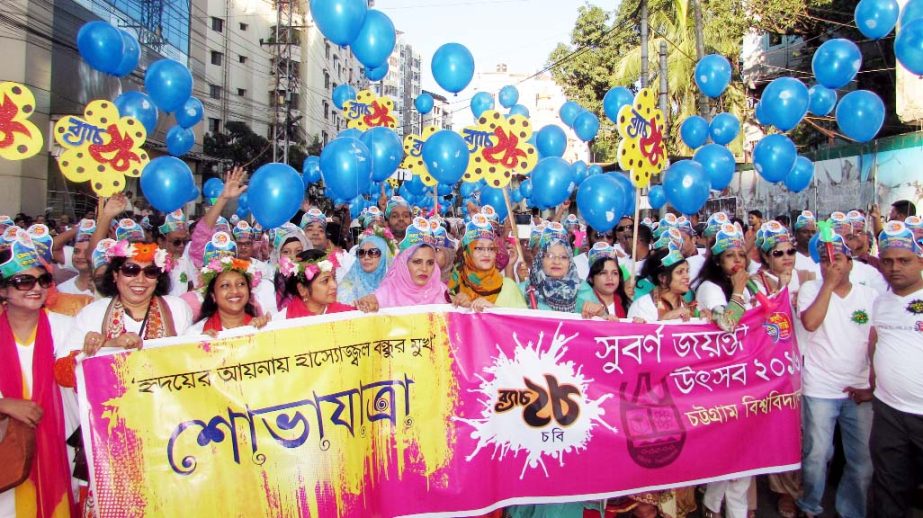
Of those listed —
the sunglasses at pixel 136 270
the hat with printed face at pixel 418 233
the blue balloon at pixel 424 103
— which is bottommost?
the sunglasses at pixel 136 270

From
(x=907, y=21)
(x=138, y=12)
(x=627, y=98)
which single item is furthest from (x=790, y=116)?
(x=138, y=12)

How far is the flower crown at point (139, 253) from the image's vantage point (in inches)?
132

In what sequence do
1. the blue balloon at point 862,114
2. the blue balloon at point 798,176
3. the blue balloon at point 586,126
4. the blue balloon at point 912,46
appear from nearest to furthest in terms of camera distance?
1. the blue balloon at point 912,46
2. the blue balloon at point 862,114
3. the blue balloon at point 798,176
4. the blue balloon at point 586,126

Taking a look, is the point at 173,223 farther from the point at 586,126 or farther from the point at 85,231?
the point at 586,126

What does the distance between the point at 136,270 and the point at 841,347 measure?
12.9ft

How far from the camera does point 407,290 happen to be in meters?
4.34

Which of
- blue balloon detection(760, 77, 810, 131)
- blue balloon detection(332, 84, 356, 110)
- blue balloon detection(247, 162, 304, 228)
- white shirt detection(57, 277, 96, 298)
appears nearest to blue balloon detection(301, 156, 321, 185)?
blue balloon detection(332, 84, 356, 110)

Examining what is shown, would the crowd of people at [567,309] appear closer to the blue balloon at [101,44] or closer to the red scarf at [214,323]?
the red scarf at [214,323]

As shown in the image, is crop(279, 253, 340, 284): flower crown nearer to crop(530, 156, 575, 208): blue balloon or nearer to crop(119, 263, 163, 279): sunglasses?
crop(119, 263, 163, 279): sunglasses

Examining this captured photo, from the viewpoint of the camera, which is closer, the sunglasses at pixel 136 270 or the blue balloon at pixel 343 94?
the sunglasses at pixel 136 270

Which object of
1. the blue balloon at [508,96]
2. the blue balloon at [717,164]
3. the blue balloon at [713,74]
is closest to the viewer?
the blue balloon at [717,164]

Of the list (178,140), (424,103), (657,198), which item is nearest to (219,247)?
(178,140)

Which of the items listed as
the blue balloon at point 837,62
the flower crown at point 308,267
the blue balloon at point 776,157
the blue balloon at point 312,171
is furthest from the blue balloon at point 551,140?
the flower crown at point 308,267

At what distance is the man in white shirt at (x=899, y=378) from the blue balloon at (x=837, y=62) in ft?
18.6
